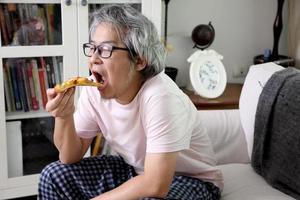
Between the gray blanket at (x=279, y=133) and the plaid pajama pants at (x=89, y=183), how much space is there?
242mm

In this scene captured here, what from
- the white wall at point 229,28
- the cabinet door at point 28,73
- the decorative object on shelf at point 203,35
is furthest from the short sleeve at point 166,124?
the white wall at point 229,28

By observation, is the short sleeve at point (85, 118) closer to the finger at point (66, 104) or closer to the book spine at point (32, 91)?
the finger at point (66, 104)

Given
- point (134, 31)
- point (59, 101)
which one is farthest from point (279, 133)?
point (59, 101)

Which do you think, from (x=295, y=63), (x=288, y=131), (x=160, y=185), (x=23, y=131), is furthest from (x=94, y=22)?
(x=295, y=63)

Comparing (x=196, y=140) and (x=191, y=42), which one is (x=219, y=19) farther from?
(x=196, y=140)

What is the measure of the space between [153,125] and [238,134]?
0.65 metres

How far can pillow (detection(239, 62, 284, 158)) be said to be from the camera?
5.55 feet

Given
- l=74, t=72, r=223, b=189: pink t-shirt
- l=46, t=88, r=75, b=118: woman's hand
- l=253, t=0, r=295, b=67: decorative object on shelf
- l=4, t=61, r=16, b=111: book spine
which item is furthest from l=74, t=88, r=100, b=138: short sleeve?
l=253, t=0, r=295, b=67: decorative object on shelf

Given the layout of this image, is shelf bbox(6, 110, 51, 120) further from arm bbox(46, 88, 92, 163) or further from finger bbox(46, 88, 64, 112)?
finger bbox(46, 88, 64, 112)

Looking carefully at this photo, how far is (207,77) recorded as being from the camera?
2469mm

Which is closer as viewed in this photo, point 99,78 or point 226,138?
point 99,78

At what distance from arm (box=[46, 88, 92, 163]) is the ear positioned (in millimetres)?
206

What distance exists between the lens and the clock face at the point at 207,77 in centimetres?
241

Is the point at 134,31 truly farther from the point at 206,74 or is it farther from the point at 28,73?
the point at 206,74
